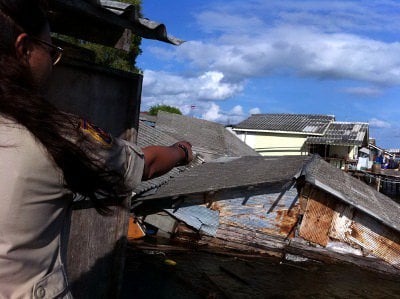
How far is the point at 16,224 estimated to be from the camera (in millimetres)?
1100

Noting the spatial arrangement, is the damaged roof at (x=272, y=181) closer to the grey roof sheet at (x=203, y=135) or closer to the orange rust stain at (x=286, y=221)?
the orange rust stain at (x=286, y=221)

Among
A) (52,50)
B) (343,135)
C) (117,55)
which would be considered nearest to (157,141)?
(52,50)

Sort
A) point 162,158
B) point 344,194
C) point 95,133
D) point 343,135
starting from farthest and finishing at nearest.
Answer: point 343,135
point 344,194
point 162,158
point 95,133

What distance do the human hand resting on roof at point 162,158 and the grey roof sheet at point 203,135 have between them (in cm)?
1475

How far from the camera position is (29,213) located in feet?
3.67

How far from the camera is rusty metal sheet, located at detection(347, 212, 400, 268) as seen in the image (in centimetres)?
1023

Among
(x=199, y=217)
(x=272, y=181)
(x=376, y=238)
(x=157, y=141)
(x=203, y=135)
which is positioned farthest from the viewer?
(x=203, y=135)

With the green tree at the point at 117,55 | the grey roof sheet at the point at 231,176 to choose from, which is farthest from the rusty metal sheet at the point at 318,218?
the green tree at the point at 117,55

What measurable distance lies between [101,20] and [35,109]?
6.82 ft

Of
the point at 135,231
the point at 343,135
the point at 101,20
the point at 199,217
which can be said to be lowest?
the point at 135,231

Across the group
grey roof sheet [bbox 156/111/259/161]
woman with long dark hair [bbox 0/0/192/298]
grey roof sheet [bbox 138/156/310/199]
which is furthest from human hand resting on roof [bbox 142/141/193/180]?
grey roof sheet [bbox 156/111/259/161]

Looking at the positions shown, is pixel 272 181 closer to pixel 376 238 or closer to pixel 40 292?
pixel 376 238

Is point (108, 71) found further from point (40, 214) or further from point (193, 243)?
point (193, 243)

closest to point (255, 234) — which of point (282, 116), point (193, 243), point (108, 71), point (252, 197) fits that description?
point (252, 197)
